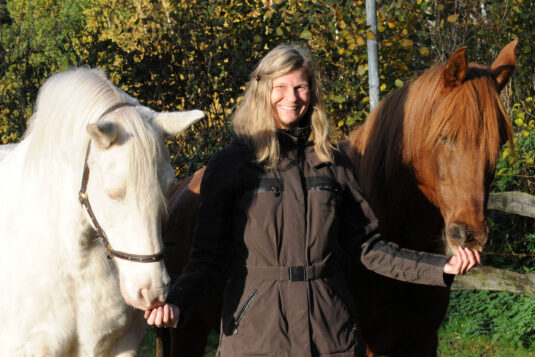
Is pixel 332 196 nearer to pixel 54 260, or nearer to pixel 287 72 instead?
pixel 287 72

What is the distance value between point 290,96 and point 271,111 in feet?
0.35

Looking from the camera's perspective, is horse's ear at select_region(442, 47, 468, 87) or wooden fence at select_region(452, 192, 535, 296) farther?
wooden fence at select_region(452, 192, 535, 296)

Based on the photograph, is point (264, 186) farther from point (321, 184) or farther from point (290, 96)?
point (290, 96)

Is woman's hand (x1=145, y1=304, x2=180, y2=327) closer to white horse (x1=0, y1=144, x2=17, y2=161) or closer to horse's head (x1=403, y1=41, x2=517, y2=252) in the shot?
horse's head (x1=403, y1=41, x2=517, y2=252)

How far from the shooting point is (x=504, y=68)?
325 cm

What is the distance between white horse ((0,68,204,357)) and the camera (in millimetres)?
2613

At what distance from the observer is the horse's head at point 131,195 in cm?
245

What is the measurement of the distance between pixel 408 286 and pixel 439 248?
27 centimetres

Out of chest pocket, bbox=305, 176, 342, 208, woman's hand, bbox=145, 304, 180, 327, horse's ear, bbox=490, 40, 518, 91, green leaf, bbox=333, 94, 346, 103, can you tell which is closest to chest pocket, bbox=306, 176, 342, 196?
chest pocket, bbox=305, 176, 342, 208

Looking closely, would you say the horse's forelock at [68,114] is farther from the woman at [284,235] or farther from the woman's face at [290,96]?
the woman's face at [290,96]

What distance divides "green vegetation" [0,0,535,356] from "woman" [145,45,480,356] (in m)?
2.95

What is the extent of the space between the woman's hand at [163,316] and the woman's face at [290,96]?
955 mm

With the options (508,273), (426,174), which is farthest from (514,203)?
(426,174)

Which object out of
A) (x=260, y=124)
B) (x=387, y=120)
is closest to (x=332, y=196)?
(x=260, y=124)
